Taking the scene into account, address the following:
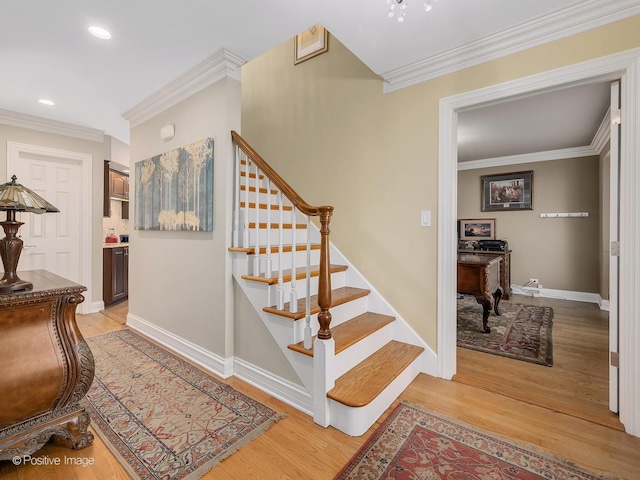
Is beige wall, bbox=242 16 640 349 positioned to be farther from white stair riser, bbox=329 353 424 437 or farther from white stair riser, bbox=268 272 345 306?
white stair riser, bbox=329 353 424 437

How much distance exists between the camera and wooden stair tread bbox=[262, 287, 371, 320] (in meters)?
1.94

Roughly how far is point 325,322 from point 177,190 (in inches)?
76.9

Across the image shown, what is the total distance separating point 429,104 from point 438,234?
1.03 meters

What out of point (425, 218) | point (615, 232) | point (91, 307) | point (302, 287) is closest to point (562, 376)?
point (615, 232)

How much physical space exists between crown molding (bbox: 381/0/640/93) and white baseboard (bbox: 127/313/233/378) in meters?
2.74

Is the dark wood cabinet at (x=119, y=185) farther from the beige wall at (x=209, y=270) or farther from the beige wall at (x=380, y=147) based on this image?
the beige wall at (x=380, y=147)

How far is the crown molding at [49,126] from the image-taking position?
346cm

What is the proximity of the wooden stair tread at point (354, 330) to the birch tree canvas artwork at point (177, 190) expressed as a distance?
1.30m

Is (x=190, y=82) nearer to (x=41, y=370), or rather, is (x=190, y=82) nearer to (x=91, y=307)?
(x=41, y=370)

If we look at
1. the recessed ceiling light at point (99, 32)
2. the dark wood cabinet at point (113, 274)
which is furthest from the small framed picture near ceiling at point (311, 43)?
the dark wood cabinet at point (113, 274)

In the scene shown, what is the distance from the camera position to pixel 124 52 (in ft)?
7.55

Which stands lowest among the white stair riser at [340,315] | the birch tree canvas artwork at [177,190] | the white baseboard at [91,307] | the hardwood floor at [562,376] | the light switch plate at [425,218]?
the hardwood floor at [562,376]

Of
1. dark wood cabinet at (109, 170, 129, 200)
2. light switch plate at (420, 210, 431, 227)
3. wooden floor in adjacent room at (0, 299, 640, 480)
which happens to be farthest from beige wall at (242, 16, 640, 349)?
dark wood cabinet at (109, 170, 129, 200)

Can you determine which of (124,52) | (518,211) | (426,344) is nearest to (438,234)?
(426,344)
